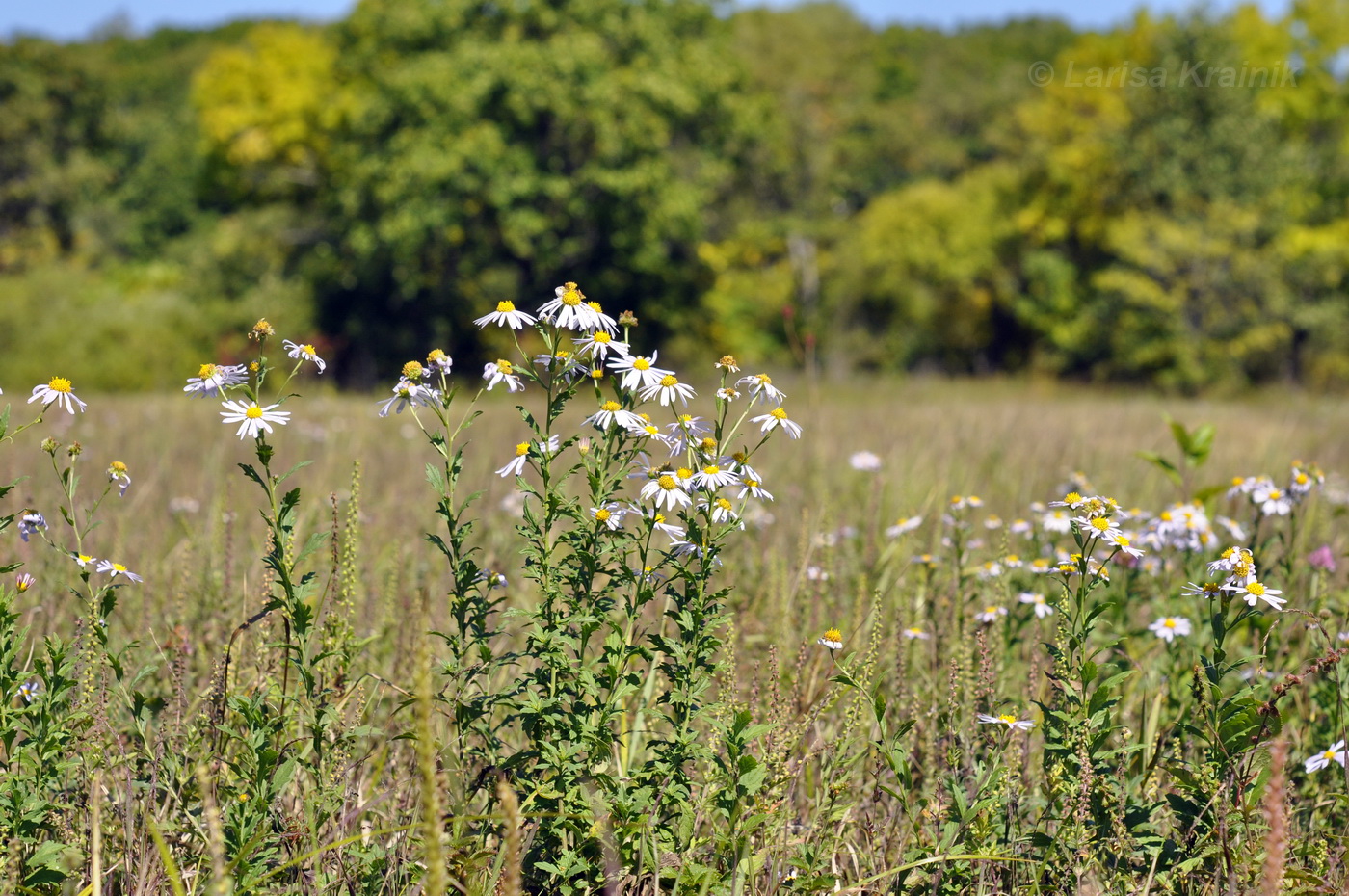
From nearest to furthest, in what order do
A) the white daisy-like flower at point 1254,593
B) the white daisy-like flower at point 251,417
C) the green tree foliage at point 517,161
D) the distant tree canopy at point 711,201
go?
the white daisy-like flower at point 251,417, the white daisy-like flower at point 1254,593, the green tree foliage at point 517,161, the distant tree canopy at point 711,201

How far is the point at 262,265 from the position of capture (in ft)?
75.4

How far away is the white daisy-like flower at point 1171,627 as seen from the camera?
2633mm

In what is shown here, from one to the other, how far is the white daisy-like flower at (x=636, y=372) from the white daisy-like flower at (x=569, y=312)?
8cm

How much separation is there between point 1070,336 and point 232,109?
2326cm

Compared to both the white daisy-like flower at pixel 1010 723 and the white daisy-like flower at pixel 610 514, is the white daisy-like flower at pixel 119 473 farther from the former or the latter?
the white daisy-like flower at pixel 1010 723

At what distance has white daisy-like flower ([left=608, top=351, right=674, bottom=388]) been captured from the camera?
1.76 m

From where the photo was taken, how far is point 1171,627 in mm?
2670

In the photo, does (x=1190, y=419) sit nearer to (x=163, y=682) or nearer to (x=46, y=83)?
(x=163, y=682)

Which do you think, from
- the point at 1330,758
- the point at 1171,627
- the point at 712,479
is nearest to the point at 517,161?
the point at 1171,627

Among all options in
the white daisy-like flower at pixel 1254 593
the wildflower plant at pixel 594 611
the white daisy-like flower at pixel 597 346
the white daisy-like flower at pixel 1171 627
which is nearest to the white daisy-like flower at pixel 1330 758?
the white daisy-like flower at pixel 1254 593

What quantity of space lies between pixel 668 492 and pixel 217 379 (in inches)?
31.0

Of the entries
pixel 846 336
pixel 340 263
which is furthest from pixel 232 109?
pixel 846 336

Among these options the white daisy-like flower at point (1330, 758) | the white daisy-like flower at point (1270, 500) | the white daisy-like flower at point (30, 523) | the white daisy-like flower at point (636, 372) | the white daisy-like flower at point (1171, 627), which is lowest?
the white daisy-like flower at point (1330, 758)

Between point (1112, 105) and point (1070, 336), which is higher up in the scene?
point (1112, 105)
